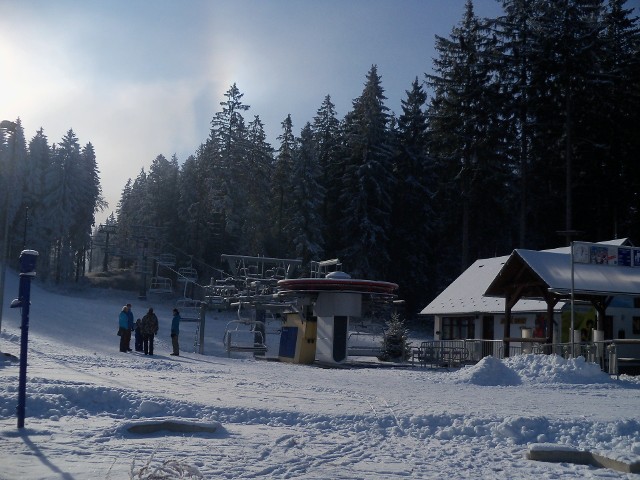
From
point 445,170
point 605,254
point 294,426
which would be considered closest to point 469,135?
point 445,170

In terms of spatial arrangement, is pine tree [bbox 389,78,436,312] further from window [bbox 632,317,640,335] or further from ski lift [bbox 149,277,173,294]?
window [bbox 632,317,640,335]

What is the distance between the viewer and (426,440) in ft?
Answer: 34.7

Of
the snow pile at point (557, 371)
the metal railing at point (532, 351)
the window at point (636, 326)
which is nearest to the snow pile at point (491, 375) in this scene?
the snow pile at point (557, 371)

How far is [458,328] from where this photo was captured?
41281mm

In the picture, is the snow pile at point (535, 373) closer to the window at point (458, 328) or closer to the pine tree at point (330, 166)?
the window at point (458, 328)

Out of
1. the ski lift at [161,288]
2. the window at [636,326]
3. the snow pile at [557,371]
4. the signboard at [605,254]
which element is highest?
the signboard at [605,254]

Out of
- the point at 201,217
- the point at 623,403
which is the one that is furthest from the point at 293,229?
the point at 623,403

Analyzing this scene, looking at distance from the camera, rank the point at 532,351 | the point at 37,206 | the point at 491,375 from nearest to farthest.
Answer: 1. the point at 491,375
2. the point at 532,351
3. the point at 37,206

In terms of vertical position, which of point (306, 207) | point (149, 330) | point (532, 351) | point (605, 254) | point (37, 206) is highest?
point (37, 206)

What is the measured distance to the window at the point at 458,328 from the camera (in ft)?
132

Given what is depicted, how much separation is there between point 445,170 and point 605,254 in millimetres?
31133

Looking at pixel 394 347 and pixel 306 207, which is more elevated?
pixel 306 207

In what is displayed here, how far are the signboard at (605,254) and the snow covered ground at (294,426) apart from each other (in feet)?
25.5

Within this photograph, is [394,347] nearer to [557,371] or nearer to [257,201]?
[557,371]
